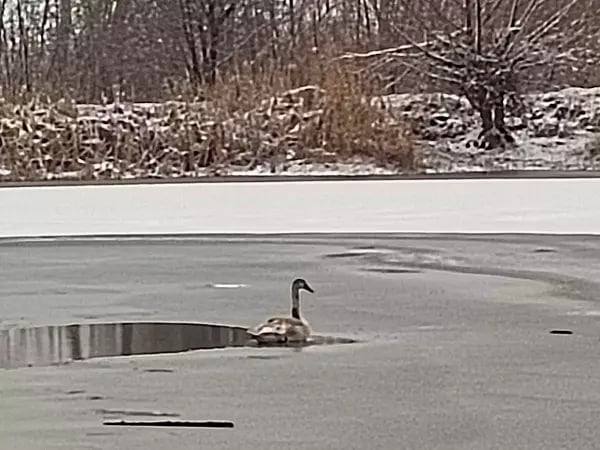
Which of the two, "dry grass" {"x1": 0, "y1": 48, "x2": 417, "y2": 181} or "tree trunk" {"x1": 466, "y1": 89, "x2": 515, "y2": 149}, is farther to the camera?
"tree trunk" {"x1": 466, "y1": 89, "x2": 515, "y2": 149}

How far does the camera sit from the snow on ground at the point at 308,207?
18.2 m

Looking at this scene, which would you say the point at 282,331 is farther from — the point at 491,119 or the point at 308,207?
the point at 491,119

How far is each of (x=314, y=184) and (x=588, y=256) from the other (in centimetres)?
1181

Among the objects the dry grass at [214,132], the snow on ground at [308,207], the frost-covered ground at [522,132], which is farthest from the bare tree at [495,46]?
the snow on ground at [308,207]

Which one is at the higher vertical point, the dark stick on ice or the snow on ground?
the snow on ground

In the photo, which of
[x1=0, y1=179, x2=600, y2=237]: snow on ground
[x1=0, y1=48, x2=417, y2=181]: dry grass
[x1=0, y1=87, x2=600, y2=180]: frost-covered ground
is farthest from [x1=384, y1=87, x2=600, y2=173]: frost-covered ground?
[x1=0, y1=179, x2=600, y2=237]: snow on ground

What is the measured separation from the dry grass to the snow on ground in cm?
328

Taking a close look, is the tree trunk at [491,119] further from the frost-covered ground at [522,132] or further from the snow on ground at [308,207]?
the snow on ground at [308,207]

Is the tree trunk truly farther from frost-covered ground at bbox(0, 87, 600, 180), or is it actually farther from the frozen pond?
the frozen pond

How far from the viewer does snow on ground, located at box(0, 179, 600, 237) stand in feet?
59.7

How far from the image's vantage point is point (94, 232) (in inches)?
711

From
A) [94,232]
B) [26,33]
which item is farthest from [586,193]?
[26,33]

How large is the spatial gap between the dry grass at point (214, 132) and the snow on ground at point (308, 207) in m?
3.28

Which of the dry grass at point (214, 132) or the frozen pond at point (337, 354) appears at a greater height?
the dry grass at point (214, 132)
